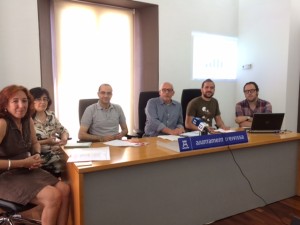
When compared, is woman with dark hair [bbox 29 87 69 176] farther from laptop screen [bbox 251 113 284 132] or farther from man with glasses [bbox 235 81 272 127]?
man with glasses [bbox 235 81 272 127]

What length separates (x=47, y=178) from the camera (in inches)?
74.4

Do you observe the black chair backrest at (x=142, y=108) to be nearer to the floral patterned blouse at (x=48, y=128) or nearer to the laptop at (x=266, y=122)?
the floral patterned blouse at (x=48, y=128)

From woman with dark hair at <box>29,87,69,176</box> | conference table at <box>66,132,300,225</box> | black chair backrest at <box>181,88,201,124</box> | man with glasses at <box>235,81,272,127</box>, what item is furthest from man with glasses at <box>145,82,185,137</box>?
woman with dark hair at <box>29,87,69,176</box>

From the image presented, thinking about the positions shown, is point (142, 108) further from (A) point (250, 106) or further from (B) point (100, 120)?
(A) point (250, 106)

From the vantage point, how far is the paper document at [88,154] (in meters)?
1.77

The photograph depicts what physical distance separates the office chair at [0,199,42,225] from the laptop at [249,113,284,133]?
2.01 metres

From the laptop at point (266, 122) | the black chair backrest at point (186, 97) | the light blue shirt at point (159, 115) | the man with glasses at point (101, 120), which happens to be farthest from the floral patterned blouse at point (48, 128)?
the laptop at point (266, 122)

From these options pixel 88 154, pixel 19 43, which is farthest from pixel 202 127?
pixel 19 43

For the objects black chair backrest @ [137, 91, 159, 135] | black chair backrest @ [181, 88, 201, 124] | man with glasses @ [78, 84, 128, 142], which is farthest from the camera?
black chair backrest @ [181, 88, 201, 124]

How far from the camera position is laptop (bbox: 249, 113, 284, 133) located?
2627mm

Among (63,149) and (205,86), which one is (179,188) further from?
→ (205,86)

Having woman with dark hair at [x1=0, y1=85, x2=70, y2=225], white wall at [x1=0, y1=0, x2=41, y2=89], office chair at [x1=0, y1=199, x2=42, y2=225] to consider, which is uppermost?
white wall at [x1=0, y1=0, x2=41, y2=89]

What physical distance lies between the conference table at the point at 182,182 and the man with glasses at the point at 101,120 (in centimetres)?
56

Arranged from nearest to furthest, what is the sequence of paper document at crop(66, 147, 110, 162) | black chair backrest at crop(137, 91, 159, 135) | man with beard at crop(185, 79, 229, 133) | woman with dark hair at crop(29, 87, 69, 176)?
paper document at crop(66, 147, 110, 162) → woman with dark hair at crop(29, 87, 69, 176) → man with beard at crop(185, 79, 229, 133) → black chair backrest at crop(137, 91, 159, 135)
